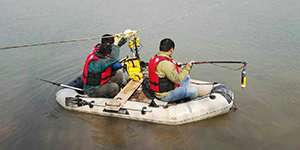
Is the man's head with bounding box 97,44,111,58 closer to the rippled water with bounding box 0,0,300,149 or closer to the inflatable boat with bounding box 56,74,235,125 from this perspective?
the inflatable boat with bounding box 56,74,235,125

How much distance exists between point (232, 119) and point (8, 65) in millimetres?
8120

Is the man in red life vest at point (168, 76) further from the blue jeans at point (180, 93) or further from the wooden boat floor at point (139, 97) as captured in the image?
the wooden boat floor at point (139, 97)

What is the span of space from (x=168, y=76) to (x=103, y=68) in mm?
1487

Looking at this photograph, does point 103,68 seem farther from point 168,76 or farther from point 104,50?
point 168,76

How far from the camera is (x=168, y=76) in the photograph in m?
4.55

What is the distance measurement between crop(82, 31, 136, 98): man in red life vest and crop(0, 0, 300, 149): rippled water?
64cm

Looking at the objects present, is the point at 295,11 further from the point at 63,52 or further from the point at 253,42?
the point at 63,52

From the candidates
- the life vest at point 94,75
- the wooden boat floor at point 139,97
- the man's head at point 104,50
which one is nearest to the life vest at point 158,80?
the wooden boat floor at point 139,97

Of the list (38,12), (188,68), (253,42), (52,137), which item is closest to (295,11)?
(253,42)

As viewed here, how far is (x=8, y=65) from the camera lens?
895cm

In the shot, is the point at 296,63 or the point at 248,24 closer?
the point at 296,63

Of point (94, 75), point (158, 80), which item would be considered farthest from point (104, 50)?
point (158, 80)

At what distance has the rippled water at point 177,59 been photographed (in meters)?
4.77

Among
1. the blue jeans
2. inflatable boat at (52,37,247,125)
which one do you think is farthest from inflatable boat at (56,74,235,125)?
the blue jeans
